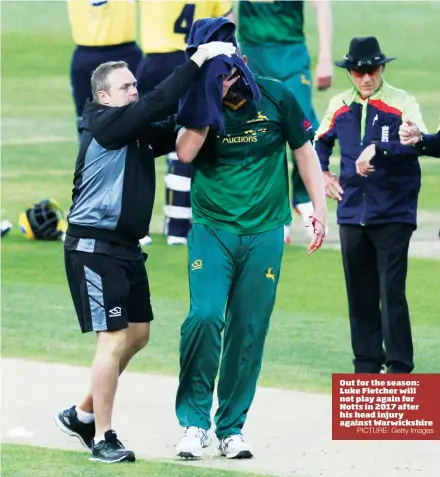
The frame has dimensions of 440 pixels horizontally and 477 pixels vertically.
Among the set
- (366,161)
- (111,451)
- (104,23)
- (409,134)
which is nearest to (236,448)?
(111,451)

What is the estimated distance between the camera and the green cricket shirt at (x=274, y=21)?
14406 mm

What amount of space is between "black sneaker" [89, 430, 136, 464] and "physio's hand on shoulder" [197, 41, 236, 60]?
186 centimetres

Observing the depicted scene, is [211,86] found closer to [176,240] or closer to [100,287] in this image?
[100,287]

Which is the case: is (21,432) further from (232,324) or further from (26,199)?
(26,199)

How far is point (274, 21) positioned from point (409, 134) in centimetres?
522

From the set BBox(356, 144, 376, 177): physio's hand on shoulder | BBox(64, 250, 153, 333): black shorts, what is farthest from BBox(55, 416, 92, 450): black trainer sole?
BBox(356, 144, 376, 177): physio's hand on shoulder

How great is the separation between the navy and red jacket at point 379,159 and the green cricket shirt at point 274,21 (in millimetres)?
4600

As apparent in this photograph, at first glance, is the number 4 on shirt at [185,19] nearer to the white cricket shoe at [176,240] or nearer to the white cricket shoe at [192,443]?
the white cricket shoe at [176,240]

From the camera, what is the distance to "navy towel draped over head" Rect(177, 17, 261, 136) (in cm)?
812

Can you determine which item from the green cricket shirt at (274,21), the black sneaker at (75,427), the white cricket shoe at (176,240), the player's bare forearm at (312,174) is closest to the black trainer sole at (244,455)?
the black sneaker at (75,427)

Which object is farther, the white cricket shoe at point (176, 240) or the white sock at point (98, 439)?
the white cricket shoe at point (176, 240)

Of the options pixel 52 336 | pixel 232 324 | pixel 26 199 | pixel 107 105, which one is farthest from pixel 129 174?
pixel 26 199

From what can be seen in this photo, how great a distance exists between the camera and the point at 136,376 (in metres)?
10.2

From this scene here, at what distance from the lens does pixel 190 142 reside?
823 centimetres
